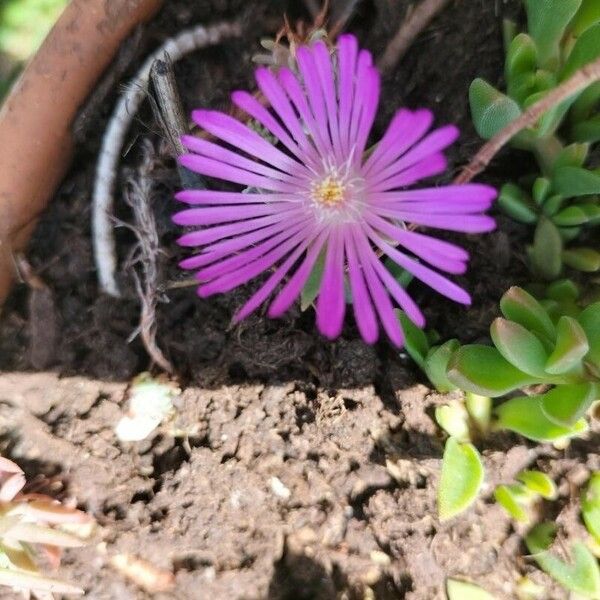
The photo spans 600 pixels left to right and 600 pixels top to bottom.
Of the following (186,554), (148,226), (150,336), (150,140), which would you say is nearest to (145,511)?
(186,554)

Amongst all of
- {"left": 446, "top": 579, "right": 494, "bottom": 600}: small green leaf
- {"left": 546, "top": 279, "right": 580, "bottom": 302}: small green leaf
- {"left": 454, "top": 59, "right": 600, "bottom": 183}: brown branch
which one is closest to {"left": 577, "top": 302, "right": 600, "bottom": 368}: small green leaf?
{"left": 546, "top": 279, "right": 580, "bottom": 302}: small green leaf

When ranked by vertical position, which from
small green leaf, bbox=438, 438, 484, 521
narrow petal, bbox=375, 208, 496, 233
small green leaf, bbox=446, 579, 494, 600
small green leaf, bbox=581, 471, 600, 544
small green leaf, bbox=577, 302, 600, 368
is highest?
narrow petal, bbox=375, 208, 496, 233

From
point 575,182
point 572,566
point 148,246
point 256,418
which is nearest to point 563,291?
point 575,182

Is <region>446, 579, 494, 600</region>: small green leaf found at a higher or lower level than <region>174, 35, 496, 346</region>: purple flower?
lower

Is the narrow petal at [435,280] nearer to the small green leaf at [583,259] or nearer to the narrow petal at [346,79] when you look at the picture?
the narrow petal at [346,79]

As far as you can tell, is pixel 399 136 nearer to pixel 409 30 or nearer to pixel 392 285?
pixel 392 285

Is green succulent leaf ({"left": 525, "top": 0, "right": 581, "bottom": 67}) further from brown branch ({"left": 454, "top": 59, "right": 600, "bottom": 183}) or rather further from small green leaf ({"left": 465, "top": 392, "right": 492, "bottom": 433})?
small green leaf ({"left": 465, "top": 392, "right": 492, "bottom": 433})

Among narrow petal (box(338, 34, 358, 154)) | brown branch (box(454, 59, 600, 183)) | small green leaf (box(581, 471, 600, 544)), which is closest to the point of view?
brown branch (box(454, 59, 600, 183))
